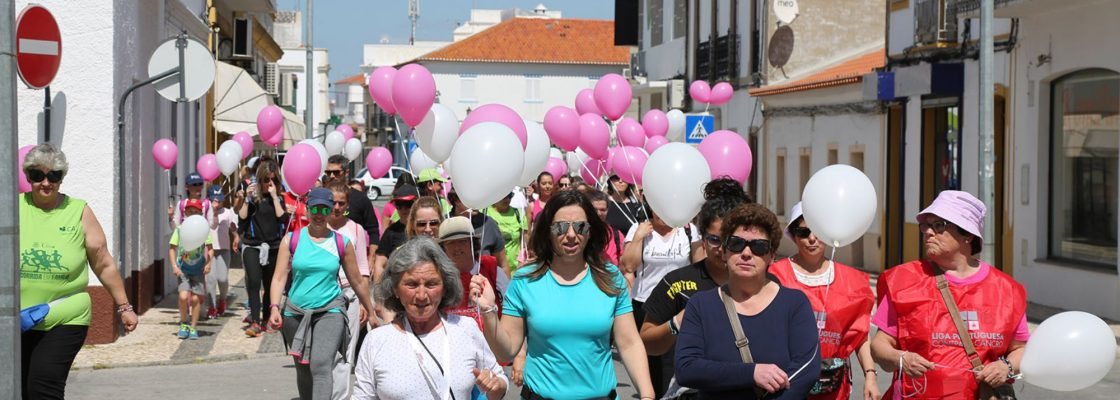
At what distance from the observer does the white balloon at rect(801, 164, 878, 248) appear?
6.64m

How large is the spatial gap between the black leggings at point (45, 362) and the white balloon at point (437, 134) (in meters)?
3.62

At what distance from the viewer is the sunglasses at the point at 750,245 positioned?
17.2 ft

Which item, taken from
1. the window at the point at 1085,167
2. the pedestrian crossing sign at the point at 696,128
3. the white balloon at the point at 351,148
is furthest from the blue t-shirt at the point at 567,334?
the pedestrian crossing sign at the point at 696,128

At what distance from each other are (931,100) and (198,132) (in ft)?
35.4

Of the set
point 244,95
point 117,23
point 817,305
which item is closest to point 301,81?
point 244,95

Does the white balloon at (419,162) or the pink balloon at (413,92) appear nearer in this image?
the pink balloon at (413,92)

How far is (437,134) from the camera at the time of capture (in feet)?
33.8

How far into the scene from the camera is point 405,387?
4953 mm

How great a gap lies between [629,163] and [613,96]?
1.12m

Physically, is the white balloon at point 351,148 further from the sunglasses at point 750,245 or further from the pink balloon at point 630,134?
the sunglasses at point 750,245

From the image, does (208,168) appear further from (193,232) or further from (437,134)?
(437,134)

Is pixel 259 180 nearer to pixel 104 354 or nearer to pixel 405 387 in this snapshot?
pixel 104 354

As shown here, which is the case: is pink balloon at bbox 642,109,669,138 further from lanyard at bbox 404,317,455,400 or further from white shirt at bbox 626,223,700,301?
lanyard at bbox 404,317,455,400

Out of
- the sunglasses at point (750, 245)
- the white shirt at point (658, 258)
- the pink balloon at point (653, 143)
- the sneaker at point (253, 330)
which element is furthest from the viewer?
the pink balloon at point (653, 143)
